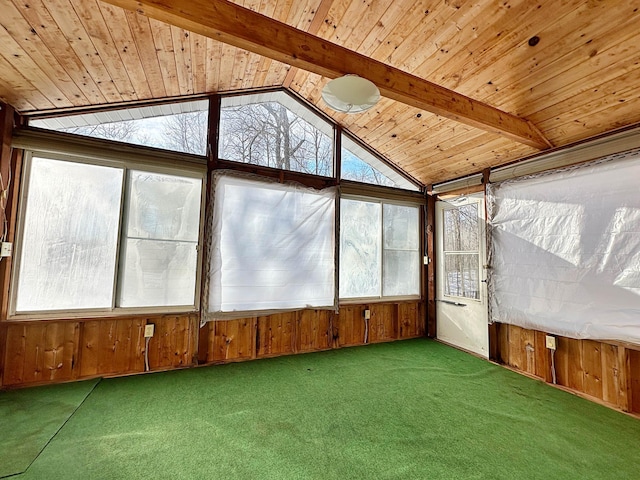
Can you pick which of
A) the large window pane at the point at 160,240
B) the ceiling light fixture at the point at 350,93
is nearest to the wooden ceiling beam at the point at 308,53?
the ceiling light fixture at the point at 350,93

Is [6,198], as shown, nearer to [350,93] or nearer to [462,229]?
[350,93]

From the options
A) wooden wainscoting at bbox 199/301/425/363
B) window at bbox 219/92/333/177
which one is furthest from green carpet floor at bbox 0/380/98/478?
window at bbox 219/92/333/177

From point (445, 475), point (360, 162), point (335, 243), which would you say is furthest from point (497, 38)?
point (445, 475)

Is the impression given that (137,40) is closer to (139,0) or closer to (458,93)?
(139,0)

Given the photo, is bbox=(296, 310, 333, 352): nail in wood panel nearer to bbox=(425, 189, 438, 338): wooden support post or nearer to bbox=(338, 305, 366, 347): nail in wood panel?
bbox=(338, 305, 366, 347): nail in wood panel

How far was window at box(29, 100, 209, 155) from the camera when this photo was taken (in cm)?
288

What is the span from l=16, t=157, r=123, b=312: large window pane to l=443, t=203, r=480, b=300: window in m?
4.24

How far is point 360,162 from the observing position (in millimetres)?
4336

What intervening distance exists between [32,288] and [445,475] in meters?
3.59

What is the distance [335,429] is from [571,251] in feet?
9.16

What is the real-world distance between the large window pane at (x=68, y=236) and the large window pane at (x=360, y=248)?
266 centimetres

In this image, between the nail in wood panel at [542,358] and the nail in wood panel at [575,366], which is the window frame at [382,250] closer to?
the nail in wood panel at [542,358]

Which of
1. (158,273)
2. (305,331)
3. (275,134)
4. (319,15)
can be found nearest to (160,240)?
(158,273)

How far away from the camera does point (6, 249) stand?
2.53 m
